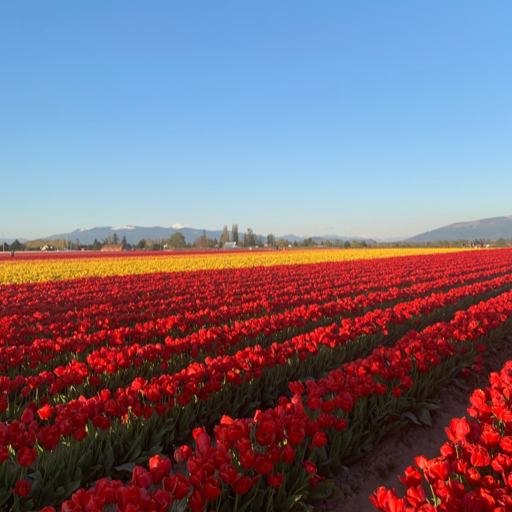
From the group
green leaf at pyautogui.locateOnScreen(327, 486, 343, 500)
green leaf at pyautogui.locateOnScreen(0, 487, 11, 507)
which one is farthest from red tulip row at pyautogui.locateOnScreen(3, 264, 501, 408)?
green leaf at pyautogui.locateOnScreen(327, 486, 343, 500)

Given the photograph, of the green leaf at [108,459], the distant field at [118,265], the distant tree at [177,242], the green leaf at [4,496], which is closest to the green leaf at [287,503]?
the green leaf at [108,459]

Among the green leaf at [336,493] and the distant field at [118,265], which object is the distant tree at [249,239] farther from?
the green leaf at [336,493]

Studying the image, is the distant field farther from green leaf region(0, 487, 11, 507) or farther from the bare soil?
the bare soil

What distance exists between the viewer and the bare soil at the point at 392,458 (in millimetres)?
3455

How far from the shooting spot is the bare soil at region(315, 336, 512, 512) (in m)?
3.46

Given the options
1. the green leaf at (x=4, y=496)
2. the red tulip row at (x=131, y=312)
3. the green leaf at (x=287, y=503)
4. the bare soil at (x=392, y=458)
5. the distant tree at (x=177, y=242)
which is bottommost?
the bare soil at (x=392, y=458)

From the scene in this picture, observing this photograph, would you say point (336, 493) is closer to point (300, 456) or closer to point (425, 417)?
point (300, 456)

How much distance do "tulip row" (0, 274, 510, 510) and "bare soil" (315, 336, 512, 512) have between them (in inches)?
29.4

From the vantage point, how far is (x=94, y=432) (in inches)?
135

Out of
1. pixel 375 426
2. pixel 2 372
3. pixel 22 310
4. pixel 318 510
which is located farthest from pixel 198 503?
pixel 22 310

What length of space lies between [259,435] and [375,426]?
2000mm

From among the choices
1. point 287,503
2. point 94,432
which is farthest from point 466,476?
point 94,432

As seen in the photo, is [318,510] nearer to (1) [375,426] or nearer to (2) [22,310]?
(1) [375,426]

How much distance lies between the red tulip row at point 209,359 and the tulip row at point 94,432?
26 cm
